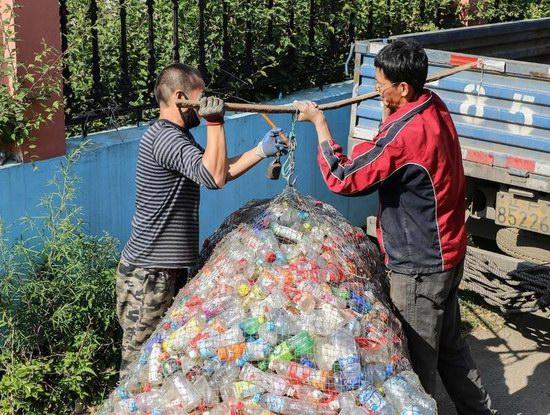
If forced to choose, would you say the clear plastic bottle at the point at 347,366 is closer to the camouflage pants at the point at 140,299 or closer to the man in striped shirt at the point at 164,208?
the man in striped shirt at the point at 164,208

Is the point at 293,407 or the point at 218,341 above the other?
the point at 218,341

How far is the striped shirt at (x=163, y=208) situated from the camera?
4348 millimetres

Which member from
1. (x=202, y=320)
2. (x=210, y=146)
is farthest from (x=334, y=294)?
(x=210, y=146)

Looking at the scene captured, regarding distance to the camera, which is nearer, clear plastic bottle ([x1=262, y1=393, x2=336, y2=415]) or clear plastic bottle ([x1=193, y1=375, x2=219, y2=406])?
clear plastic bottle ([x1=262, y1=393, x2=336, y2=415])

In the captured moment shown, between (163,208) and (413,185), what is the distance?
3.84 feet

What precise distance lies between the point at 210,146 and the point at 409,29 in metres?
5.23

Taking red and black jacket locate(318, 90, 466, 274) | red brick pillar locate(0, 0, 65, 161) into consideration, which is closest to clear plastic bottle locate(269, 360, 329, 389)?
red and black jacket locate(318, 90, 466, 274)

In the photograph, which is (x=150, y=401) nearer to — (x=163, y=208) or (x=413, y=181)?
(x=163, y=208)

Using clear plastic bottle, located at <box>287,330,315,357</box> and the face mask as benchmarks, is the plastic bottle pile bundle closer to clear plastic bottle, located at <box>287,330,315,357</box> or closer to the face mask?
clear plastic bottle, located at <box>287,330,315,357</box>

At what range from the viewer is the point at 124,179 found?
228 inches

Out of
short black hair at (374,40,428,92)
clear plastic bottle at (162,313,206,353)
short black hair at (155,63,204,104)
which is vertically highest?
short black hair at (374,40,428,92)

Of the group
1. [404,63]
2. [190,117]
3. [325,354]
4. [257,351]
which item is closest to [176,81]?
[190,117]

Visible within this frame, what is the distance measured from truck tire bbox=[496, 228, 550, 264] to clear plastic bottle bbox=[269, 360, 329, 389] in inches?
104

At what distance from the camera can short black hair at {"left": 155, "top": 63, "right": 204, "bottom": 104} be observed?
438 centimetres
